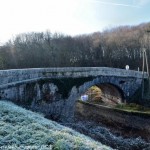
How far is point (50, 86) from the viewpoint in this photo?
2259 centimetres

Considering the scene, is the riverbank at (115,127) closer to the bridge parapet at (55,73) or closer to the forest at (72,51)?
the bridge parapet at (55,73)

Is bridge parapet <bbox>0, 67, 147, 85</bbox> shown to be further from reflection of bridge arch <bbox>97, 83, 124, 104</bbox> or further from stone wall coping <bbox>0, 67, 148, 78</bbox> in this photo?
reflection of bridge arch <bbox>97, 83, 124, 104</bbox>

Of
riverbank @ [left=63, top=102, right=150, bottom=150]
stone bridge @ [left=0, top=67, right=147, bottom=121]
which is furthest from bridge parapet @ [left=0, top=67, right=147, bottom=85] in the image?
riverbank @ [left=63, top=102, right=150, bottom=150]

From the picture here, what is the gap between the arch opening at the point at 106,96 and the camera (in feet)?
108

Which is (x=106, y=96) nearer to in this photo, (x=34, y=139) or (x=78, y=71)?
(x=78, y=71)

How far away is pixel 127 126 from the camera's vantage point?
24109 mm

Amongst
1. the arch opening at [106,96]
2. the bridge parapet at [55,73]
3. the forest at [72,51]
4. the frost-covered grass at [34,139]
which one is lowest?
the arch opening at [106,96]

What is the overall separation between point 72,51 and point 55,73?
27.9 metres

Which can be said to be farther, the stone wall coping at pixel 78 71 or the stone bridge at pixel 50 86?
the stone wall coping at pixel 78 71

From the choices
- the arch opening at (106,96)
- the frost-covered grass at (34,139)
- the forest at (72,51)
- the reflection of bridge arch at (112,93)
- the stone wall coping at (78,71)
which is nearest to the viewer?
the frost-covered grass at (34,139)

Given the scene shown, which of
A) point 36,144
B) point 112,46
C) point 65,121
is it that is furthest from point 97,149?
point 112,46

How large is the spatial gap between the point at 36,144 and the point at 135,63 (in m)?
43.2

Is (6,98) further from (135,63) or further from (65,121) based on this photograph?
(135,63)

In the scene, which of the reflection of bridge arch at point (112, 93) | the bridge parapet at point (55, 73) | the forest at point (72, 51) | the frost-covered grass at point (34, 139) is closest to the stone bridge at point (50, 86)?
the bridge parapet at point (55, 73)
